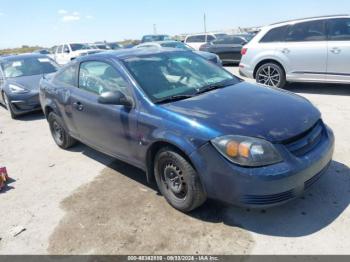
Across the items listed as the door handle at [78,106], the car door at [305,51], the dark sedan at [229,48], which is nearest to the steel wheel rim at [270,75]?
the car door at [305,51]

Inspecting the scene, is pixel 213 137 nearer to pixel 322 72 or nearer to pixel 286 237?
pixel 286 237

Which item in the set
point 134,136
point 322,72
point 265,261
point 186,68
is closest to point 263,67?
point 322,72

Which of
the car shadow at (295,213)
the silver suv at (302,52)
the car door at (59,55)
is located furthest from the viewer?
the car door at (59,55)

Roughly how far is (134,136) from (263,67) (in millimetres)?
5590

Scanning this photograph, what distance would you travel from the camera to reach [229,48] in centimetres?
1546

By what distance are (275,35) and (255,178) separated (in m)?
6.29

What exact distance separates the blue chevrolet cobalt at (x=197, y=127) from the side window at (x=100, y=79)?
0.05 feet

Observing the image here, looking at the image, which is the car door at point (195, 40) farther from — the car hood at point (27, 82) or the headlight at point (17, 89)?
the headlight at point (17, 89)

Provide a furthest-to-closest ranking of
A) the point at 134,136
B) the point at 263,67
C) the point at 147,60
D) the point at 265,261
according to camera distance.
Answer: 1. the point at 263,67
2. the point at 147,60
3. the point at 134,136
4. the point at 265,261

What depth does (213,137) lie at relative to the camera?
2975 mm

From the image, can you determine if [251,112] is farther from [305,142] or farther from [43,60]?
[43,60]

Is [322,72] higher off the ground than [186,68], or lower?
lower

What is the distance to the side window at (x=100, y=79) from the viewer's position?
3.98 metres

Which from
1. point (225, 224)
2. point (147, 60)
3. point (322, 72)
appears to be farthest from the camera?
point (322, 72)
